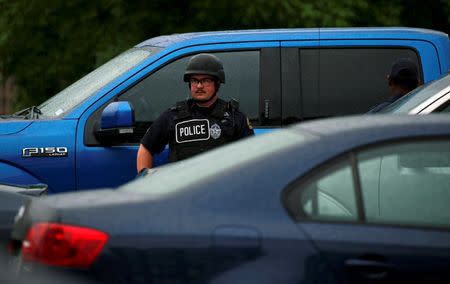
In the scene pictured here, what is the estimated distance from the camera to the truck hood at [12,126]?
9.40 meters

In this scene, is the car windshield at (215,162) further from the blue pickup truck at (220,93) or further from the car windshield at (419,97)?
the blue pickup truck at (220,93)

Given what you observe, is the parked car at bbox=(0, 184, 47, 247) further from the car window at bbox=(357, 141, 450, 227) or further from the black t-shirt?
the car window at bbox=(357, 141, 450, 227)

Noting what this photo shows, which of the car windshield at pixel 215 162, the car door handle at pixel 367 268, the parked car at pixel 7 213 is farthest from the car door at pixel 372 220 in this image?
the parked car at pixel 7 213

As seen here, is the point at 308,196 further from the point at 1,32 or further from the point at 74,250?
the point at 1,32

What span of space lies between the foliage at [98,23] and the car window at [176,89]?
15.9 feet

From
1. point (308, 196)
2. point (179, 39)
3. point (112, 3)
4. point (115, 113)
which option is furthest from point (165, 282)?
point (112, 3)

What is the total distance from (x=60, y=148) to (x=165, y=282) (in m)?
4.31

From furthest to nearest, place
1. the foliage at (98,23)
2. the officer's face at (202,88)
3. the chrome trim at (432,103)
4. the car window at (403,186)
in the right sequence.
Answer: the foliage at (98,23) → the officer's face at (202,88) → the chrome trim at (432,103) → the car window at (403,186)

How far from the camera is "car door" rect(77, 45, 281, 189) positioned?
934cm

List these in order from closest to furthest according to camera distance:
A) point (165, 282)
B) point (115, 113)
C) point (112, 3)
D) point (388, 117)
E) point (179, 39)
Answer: point (165, 282) < point (388, 117) < point (115, 113) < point (179, 39) < point (112, 3)

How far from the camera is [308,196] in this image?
17.4ft

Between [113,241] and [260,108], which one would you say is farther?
[260,108]

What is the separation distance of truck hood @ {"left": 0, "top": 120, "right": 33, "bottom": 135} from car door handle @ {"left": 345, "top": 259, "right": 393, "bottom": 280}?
4.60 metres


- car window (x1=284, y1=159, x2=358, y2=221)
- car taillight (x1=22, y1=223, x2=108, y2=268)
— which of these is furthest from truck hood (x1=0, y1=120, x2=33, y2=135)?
car window (x1=284, y1=159, x2=358, y2=221)
